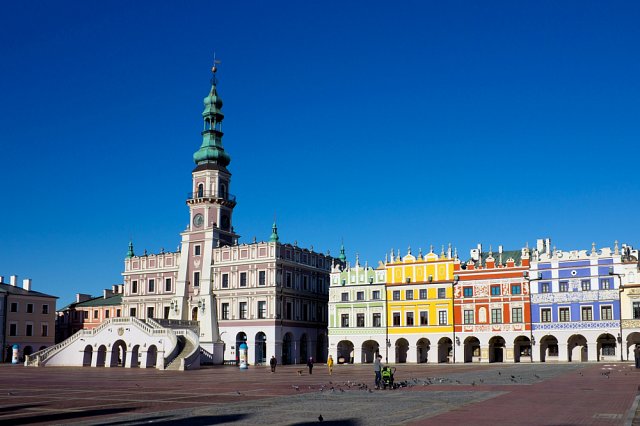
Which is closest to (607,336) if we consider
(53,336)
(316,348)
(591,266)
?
(591,266)

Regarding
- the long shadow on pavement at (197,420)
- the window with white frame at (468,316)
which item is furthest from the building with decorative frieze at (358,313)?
the long shadow on pavement at (197,420)

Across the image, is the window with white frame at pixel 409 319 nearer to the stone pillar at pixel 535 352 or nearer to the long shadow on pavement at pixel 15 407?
the stone pillar at pixel 535 352

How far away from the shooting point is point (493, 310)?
76000 mm

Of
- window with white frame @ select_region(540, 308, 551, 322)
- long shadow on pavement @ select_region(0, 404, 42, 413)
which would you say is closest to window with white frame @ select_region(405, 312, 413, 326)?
window with white frame @ select_region(540, 308, 551, 322)

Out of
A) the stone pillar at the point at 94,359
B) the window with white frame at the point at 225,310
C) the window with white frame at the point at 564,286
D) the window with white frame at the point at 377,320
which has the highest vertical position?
the window with white frame at the point at 564,286

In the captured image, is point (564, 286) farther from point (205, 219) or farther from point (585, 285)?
point (205, 219)

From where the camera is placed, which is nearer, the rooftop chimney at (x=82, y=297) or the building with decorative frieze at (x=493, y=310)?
the building with decorative frieze at (x=493, y=310)

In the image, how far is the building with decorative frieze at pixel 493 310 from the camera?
7475cm

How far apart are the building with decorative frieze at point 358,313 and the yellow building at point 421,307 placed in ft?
3.62

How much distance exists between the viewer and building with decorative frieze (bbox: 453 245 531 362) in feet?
245

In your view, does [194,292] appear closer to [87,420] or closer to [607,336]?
[607,336]

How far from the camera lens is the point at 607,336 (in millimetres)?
72562

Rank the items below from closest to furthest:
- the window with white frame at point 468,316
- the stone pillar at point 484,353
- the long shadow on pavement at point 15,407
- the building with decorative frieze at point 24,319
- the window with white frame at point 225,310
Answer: the long shadow on pavement at point 15,407 < the stone pillar at point 484,353 < the window with white frame at point 468,316 < the window with white frame at point 225,310 < the building with decorative frieze at point 24,319

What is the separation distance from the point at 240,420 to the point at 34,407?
8620 millimetres
